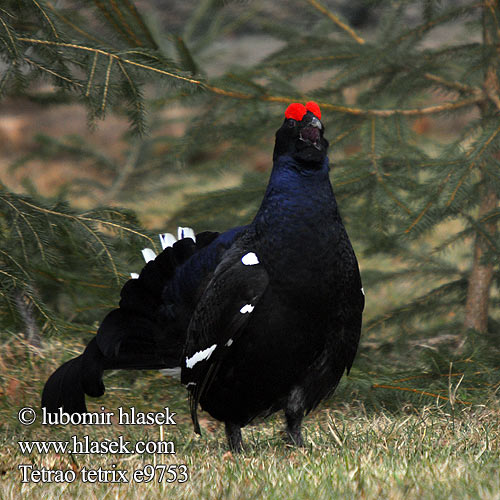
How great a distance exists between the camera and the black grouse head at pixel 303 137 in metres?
3.26

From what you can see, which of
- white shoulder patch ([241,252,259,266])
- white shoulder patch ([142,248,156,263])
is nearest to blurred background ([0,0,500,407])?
white shoulder patch ([142,248,156,263])

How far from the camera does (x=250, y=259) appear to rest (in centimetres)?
321

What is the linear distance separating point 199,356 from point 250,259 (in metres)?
0.54

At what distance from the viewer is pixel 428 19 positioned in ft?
16.4

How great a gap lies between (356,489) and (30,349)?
8.99 feet

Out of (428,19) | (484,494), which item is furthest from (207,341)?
(428,19)

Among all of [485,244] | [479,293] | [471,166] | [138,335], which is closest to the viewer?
[138,335]

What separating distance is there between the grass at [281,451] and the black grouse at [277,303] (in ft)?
0.93


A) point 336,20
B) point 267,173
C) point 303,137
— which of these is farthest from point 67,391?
point 336,20

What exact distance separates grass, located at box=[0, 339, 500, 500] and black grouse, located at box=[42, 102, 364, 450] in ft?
0.93

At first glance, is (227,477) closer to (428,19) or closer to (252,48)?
(428,19)

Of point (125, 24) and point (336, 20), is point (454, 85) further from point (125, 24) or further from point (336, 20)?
point (125, 24)

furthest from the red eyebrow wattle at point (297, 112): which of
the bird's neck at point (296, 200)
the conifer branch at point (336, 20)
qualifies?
the conifer branch at point (336, 20)

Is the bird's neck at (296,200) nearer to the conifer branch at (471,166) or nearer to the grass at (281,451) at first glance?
the grass at (281,451)
